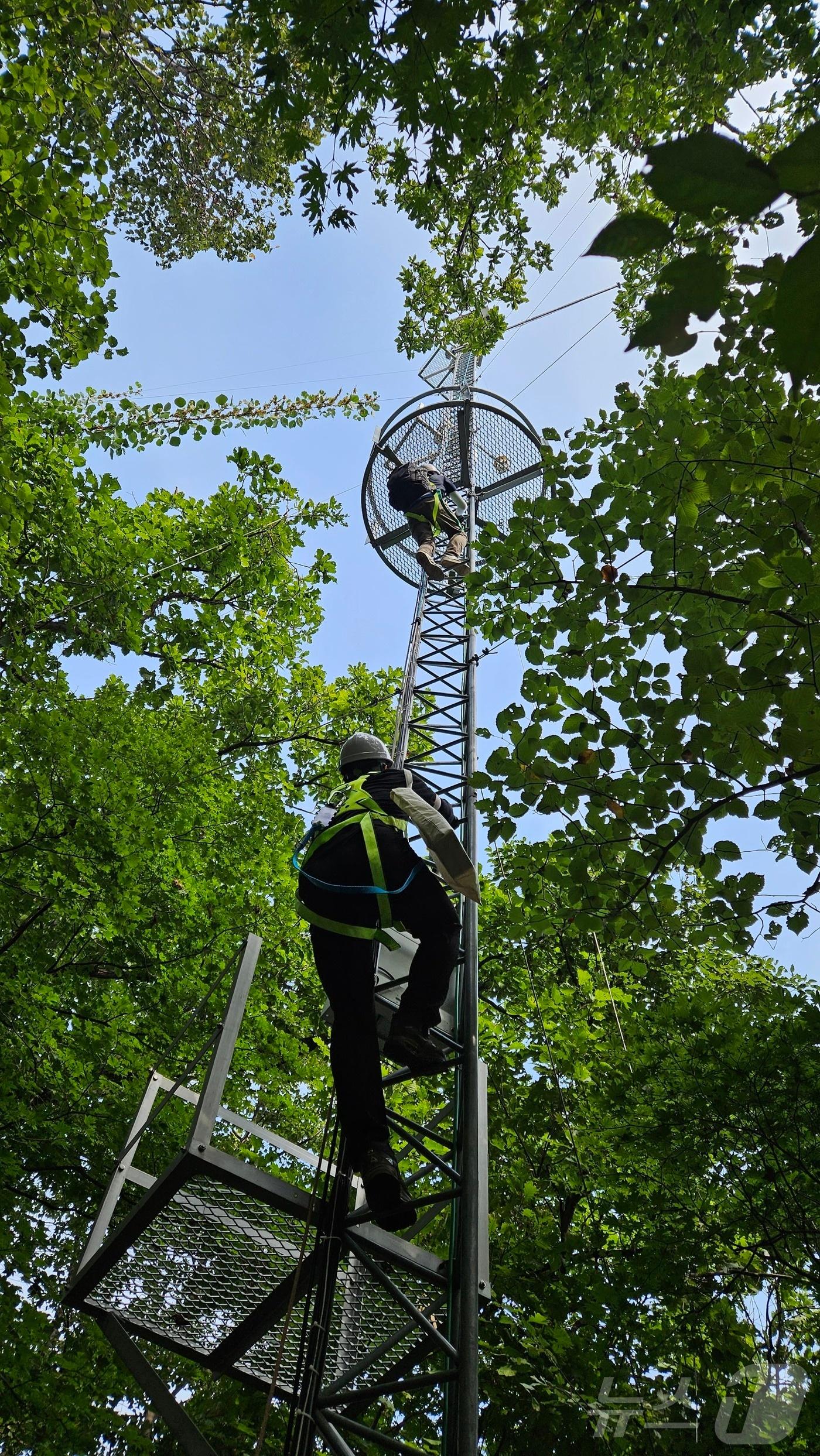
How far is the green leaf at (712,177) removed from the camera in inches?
35.5

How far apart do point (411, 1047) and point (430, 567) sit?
4.86m

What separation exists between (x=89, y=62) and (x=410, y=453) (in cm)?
397

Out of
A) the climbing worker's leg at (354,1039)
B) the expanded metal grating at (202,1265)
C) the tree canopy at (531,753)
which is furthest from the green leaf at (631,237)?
the expanded metal grating at (202,1265)

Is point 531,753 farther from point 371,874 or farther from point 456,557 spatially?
point 456,557

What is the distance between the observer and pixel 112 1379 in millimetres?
6004

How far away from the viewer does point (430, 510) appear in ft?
27.6

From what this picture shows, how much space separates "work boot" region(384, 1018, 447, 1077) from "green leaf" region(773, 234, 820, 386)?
→ 141 inches

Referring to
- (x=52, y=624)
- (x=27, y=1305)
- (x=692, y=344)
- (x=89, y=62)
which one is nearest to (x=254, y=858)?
(x=52, y=624)

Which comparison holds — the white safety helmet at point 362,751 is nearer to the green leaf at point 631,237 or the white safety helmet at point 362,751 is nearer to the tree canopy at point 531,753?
the tree canopy at point 531,753

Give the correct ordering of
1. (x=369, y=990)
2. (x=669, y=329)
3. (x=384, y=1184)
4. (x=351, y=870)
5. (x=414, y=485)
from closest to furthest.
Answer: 1. (x=669, y=329)
2. (x=384, y=1184)
3. (x=369, y=990)
4. (x=351, y=870)
5. (x=414, y=485)

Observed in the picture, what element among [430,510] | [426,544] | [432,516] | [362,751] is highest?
[430,510]

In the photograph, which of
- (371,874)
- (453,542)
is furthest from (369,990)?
(453,542)

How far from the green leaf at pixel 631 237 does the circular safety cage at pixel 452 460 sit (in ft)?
25.7

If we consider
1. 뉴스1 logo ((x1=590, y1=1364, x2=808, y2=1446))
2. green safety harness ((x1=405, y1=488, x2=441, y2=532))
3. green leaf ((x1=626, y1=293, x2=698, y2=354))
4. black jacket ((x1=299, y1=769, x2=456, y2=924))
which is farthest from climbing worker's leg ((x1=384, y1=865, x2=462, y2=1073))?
green safety harness ((x1=405, y1=488, x2=441, y2=532))
